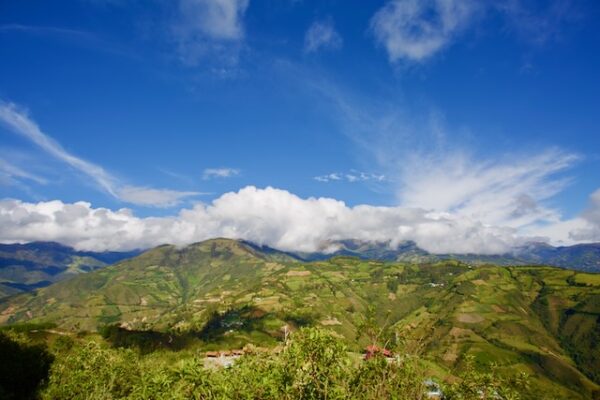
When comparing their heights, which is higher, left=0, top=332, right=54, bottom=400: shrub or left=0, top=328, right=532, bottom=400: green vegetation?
left=0, top=328, right=532, bottom=400: green vegetation

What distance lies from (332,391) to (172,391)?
29.9 feet

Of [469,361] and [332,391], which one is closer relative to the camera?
[332,391]

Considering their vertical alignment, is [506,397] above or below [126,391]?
above

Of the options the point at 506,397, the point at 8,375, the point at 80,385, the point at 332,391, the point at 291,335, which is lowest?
the point at 8,375

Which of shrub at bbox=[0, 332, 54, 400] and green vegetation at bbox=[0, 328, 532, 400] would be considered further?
shrub at bbox=[0, 332, 54, 400]

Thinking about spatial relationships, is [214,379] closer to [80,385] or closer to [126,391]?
[80,385]

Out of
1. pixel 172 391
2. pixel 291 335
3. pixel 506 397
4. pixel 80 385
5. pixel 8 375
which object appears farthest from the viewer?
pixel 8 375

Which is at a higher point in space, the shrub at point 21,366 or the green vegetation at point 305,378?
the green vegetation at point 305,378

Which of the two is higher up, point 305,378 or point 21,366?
point 305,378

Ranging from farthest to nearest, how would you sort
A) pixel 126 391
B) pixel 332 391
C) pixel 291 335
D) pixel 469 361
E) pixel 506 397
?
pixel 126 391, pixel 469 361, pixel 506 397, pixel 291 335, pixel 332 391

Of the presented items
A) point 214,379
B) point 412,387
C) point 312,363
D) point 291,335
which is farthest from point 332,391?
point 412,387

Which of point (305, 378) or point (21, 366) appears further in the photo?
point (21, 366)

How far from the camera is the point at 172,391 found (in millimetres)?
21719

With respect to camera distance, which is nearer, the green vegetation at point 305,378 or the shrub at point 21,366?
the green vegetation at point 305,378
